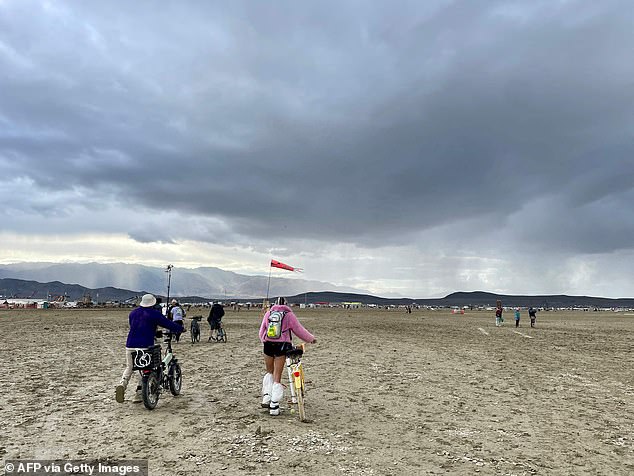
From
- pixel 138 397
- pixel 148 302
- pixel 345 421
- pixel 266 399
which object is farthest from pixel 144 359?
pixel 345 421

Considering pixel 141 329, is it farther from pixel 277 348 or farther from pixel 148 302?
pixel 277 348

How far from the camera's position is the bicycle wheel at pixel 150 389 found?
29.5ft

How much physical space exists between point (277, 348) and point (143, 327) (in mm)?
2708

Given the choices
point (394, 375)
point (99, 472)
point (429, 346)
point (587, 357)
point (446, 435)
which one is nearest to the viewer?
point (99, 472)

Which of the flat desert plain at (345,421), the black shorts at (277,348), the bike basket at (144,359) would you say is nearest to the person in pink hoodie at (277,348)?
the black shorts at (277,348)

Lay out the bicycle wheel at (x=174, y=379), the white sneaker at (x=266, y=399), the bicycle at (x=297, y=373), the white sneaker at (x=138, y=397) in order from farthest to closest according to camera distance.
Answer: the bicycle wheel at (x=174, y=379) → the white sneaker at (x=138, y=397) → the white sneaker at (x=266, y=399) → the bicycle at (x=297, y=373)

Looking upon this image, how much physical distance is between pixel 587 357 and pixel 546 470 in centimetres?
1571

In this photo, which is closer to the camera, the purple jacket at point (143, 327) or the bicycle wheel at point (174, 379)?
the purple jacket at point (143, 327)

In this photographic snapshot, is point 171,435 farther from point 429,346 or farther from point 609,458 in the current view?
point 429,346

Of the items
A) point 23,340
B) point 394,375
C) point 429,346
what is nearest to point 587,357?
point 429,346

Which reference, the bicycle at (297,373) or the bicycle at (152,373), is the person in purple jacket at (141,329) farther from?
the bicycle at (297,373)

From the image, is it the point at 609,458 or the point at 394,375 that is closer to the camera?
the point at 609,458

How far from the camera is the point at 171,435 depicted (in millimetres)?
7605

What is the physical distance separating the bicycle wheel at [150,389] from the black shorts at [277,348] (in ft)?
7.81
